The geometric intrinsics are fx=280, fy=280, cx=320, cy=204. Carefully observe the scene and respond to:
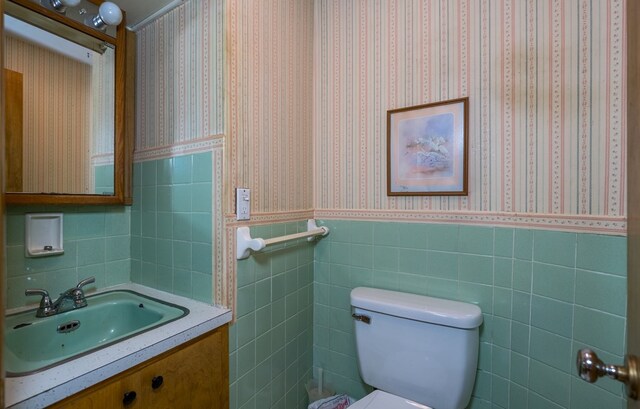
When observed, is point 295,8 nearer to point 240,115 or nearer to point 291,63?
point 291,63

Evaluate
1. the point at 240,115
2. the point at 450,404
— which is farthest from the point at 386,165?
the point at 450,404

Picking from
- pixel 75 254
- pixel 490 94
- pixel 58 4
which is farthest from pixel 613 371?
pixel 58 4

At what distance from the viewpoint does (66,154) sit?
1.13 metres

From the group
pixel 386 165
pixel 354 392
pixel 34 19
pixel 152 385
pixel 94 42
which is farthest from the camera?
pixel 354 392

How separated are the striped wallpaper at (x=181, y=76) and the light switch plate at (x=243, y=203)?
241 mm

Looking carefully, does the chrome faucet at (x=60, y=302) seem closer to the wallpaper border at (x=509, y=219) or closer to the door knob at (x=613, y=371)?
the wallpaper border at (x=509, y=219)

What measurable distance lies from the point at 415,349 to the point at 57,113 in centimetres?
169

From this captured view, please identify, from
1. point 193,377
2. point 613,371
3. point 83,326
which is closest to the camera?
point 613,371

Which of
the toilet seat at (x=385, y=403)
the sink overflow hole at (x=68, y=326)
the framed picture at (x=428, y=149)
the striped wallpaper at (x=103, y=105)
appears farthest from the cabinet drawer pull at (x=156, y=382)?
the framed picture at (x=428, y=149)

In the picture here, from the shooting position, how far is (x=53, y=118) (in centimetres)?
109

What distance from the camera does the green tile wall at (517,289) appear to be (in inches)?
35.9

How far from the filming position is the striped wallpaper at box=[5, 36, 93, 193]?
3.34 feet

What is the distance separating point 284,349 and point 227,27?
140 centimetres

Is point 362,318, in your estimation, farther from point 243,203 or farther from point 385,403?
point 243,203
